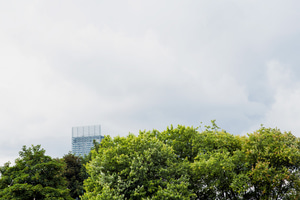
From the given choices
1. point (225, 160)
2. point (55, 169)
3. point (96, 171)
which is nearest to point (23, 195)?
point (55, 169)

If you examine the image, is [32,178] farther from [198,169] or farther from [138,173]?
[198,169]

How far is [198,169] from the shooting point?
95.1ft

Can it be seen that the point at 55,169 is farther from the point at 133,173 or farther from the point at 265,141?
the point at 265,141

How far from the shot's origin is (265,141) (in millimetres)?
29641

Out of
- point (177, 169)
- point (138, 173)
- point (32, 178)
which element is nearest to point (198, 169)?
point (177, 169)

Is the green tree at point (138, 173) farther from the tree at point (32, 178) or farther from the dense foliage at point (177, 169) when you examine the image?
the tree at point (32, 178)

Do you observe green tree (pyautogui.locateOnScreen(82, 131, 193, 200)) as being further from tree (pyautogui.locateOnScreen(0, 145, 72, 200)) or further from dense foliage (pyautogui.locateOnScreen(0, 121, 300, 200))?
tree (pyautogui.locateOnScreen(0, 145, 72, 200))

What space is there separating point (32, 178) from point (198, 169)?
55.6 ft

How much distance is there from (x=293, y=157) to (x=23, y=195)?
87.1ft

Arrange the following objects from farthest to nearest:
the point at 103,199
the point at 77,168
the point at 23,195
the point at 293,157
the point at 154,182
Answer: the point at 77,168, the point at 23,195, the point at 293,157, the point at 154,182, the point at 103,199

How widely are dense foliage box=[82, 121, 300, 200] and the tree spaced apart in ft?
16.7

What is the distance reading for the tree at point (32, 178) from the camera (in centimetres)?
3025

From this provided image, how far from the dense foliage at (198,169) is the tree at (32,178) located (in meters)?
5.09

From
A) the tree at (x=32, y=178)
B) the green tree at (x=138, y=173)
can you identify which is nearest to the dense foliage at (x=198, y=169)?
the green tree at (x=138, y=173)
